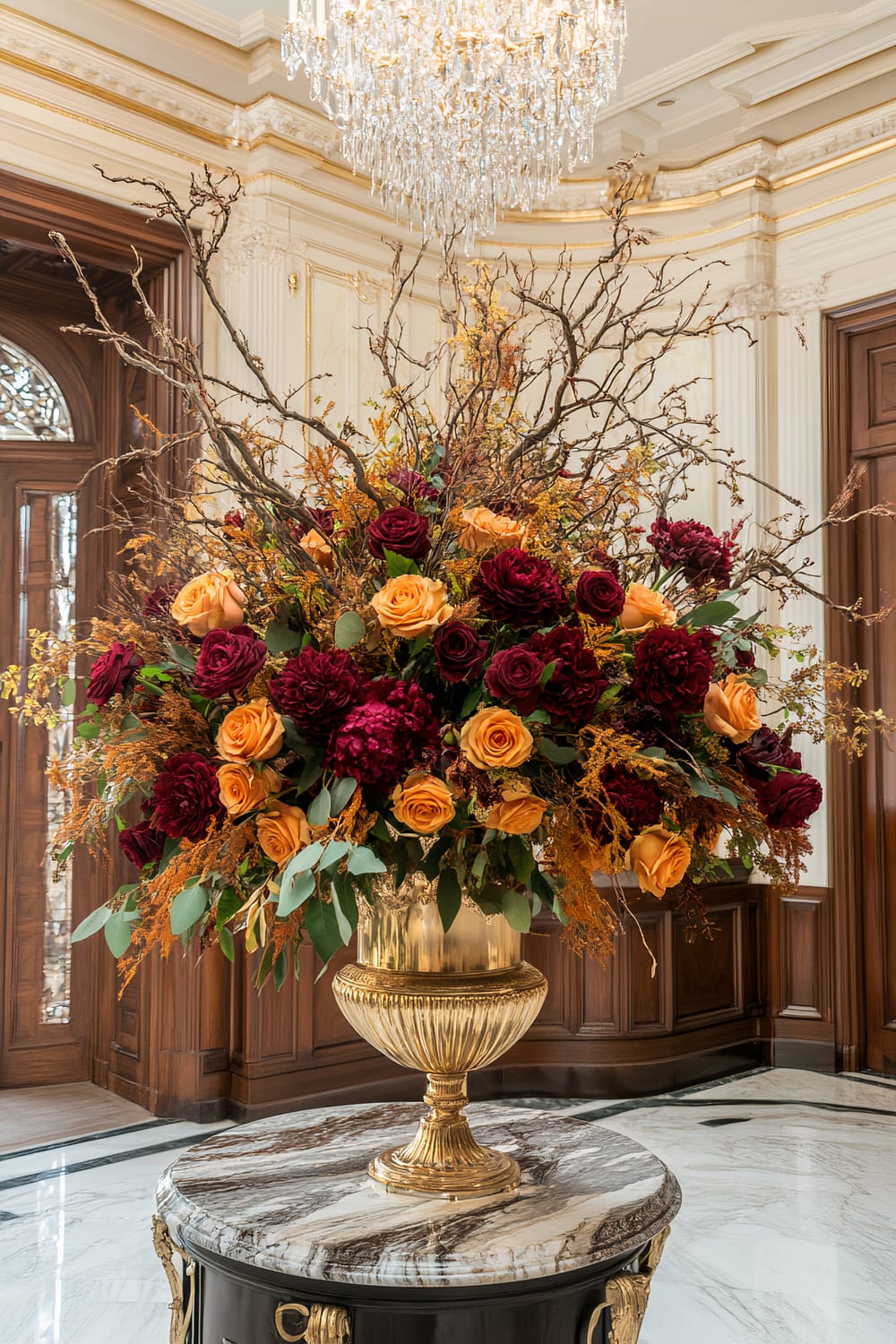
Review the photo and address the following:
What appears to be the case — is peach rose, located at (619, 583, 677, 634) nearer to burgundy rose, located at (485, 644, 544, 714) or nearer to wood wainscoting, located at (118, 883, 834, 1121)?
burgundy rose, located at (485, 644, 544, 714)

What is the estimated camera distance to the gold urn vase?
145 cm

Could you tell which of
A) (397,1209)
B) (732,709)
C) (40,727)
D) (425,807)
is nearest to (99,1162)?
(40,727)

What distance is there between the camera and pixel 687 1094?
4.81 meters

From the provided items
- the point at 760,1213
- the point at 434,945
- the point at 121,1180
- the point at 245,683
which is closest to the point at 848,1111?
the point at 760,1213

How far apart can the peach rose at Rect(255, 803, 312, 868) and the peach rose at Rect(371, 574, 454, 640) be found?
0.78 feet

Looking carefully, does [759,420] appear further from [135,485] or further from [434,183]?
[135,485]

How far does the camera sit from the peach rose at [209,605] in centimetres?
138

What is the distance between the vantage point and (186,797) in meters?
1.29

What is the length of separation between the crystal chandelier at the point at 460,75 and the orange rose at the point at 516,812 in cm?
256

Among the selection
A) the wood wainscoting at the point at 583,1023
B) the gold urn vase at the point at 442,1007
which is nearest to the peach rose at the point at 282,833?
the gold urn vase at the point at 442,1007

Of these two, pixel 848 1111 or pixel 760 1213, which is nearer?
pixel 760 1213

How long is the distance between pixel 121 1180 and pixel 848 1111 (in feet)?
8.87

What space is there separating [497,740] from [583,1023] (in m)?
3.89

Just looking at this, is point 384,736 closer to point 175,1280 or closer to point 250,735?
point 250,735
